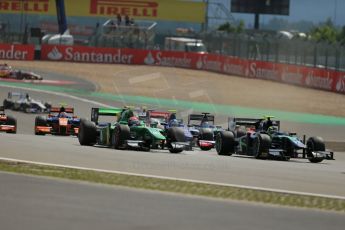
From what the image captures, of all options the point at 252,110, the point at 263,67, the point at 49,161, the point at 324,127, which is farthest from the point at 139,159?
the point at 263,67

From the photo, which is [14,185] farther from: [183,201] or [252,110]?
[252,110]

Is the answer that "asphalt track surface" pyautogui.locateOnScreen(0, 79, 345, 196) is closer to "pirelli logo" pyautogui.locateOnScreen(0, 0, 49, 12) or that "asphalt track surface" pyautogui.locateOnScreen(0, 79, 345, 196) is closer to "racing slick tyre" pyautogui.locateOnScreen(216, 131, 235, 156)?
"racing slick tyre" pyautogui.locateOnScreen(216, 131, 235, 156)

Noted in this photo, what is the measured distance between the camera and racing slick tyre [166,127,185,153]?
19641mm

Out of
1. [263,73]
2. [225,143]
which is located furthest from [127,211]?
[263,73]

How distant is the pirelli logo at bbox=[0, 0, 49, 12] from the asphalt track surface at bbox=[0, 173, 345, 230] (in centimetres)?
8362

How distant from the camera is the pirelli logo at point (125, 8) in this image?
3777 inches

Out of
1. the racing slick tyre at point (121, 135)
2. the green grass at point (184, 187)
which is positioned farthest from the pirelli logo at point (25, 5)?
the green grass at point (184, 187)

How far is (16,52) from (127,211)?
188 feet

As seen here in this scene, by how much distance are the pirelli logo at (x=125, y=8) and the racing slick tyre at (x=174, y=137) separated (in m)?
77.6

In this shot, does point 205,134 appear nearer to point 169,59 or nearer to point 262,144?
point 262,144

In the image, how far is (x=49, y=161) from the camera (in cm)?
1493

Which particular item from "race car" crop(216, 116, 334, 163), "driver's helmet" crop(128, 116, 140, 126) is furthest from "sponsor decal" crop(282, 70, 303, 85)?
"driver's helmet" crop(128, 116, 140, 126)

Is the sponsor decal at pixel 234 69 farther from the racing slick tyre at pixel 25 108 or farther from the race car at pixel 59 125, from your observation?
the race car at pixel 59 125

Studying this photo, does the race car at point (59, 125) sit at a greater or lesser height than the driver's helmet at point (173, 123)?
lesser
